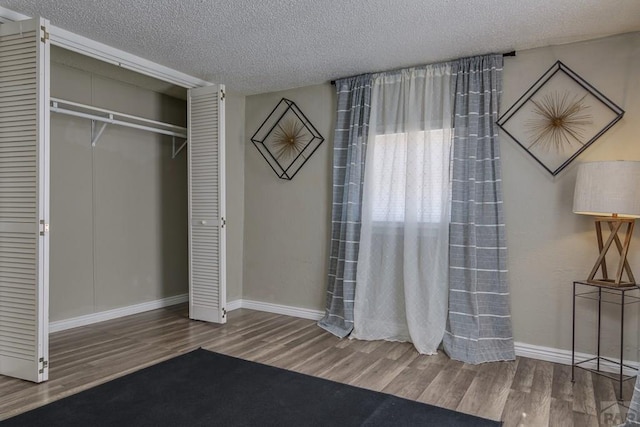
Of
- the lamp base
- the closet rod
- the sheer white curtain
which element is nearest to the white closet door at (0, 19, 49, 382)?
the closet rod

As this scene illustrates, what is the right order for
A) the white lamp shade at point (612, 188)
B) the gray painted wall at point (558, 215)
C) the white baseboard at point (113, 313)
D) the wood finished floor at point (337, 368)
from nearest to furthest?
the wood finished floor at point (337, 368), the white lamp shade at point (612, 188), the gray painted wall at point (558, 215), the white baseboard at point (113, 313)

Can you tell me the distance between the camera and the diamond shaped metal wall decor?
4273 mm

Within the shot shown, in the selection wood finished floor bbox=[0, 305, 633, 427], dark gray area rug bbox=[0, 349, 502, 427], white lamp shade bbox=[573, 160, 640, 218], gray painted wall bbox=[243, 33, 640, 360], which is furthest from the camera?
gray painted wall bbox=[243, 33, 640, 360]

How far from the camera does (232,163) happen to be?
181 inches

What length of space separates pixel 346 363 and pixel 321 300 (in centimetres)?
119

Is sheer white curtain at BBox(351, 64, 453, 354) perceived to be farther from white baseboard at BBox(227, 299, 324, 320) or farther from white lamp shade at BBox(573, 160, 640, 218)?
white lamp shade at BBox(573, 160, 640, 218)

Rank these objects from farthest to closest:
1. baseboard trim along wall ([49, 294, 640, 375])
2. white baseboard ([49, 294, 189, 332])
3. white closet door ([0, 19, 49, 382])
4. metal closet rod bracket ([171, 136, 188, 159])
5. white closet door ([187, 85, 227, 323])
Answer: metal closet rod bracket ([171, 136, 188, 159]) → white closet door ([187, 85, 227, 323]) → white baseboard ([49, 294, 189, 332]) → baseboard trim along wall ([49, 294, 640, 375]) → white closet door ([0, 19, 49, 382])

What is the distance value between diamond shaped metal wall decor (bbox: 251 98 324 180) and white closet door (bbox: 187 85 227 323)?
70cm

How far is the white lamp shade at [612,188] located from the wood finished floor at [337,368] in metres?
1.12

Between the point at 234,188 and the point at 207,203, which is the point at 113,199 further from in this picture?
the point at 234,188

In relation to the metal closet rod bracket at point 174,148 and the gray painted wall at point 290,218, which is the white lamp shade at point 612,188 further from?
the metal closet rod bracket at point 174,148

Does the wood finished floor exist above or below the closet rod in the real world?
below

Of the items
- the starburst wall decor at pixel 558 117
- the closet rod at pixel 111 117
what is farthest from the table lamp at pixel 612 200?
the closet rod at pixel 111 117

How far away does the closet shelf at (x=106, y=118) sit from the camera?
137 inches
